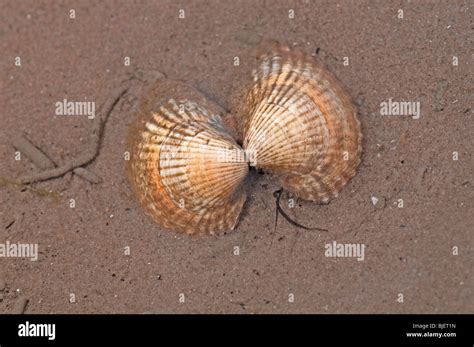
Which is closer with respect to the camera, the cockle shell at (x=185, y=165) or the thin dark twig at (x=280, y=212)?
the cockle shell at (x=185, y=165)

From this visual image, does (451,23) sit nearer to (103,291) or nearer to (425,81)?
(425,81)

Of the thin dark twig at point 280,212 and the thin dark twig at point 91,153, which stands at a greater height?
the thin dark twig at point 91,153

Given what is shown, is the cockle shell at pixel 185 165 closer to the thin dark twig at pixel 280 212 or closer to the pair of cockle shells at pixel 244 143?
the pair of cockle shells at pixel 244 143

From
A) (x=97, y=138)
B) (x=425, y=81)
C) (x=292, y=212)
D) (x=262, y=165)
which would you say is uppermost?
(x=425, y=81)

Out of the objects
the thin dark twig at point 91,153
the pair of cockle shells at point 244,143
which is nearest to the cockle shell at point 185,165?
the pair of cockle shells at point 244,143

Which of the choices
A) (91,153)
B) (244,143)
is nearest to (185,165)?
(244,143)

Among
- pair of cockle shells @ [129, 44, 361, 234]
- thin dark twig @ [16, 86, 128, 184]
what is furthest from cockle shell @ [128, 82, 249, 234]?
thin dark twig @ [16, 86, 128, 184]

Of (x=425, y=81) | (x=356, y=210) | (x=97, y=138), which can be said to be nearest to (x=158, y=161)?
(x=97, y=138)
